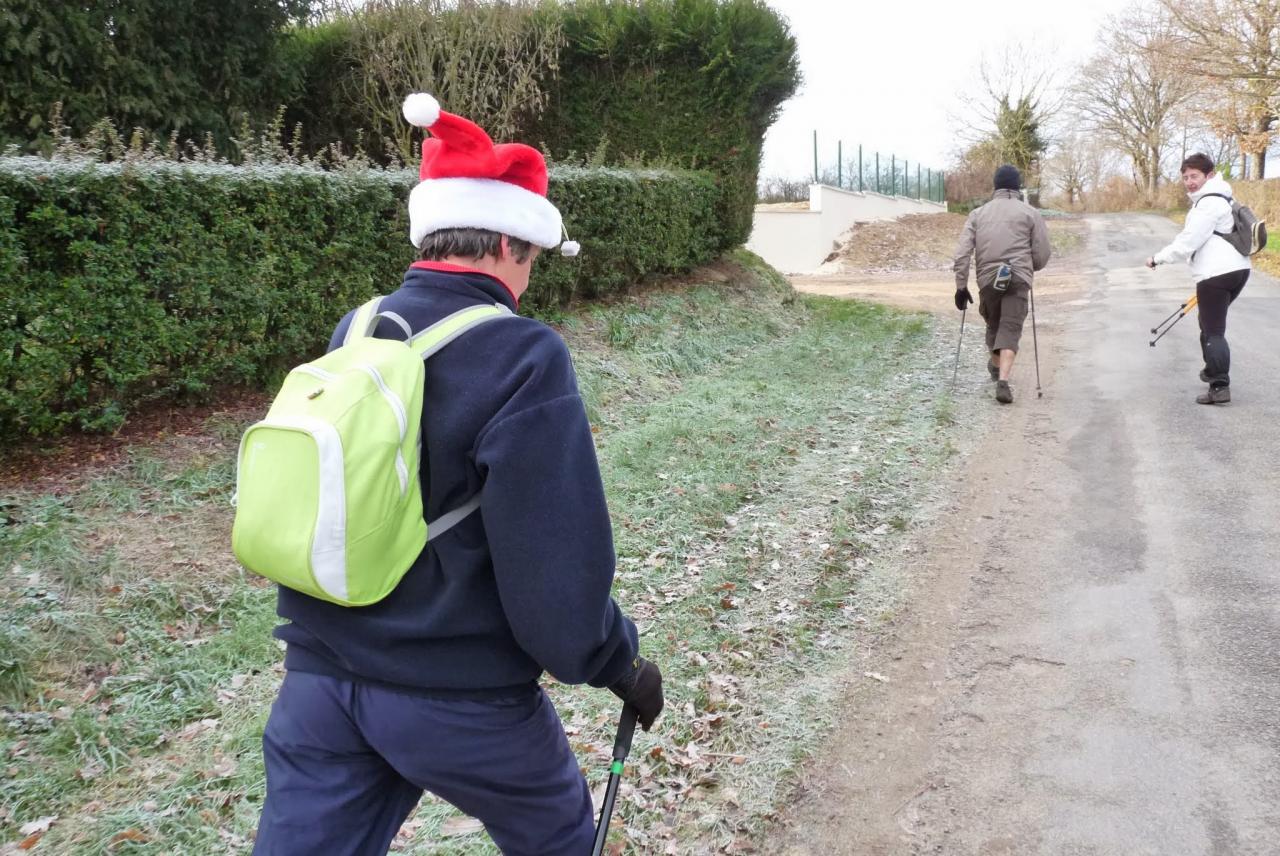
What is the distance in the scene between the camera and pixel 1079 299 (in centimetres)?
1648

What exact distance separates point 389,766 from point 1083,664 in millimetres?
3393

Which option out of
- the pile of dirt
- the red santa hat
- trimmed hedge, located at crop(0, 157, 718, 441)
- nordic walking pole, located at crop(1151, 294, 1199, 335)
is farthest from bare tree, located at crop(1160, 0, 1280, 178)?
the red santa hat

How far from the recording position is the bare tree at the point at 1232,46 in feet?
69.4

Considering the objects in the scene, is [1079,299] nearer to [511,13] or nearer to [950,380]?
[950,380]

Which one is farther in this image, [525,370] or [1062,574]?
[1062,574]

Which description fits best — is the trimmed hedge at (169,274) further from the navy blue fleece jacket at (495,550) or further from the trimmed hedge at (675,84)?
the trimmed hedge at (675,84)

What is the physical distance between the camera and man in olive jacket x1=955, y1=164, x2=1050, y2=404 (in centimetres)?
895

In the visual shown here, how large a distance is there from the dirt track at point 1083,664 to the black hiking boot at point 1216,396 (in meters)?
0.15

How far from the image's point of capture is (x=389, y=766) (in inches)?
75.1

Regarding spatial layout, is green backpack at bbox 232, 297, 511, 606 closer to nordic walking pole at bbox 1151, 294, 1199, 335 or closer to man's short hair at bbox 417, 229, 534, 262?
man's short hair at bbox 417, 229, 534, 262

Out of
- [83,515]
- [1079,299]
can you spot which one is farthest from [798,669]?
[1079,299]

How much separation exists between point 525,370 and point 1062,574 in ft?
14.4

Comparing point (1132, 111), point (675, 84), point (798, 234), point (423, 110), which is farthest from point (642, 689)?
point (1132, 111)

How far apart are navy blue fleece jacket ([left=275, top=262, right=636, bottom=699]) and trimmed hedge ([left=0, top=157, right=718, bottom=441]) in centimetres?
444
